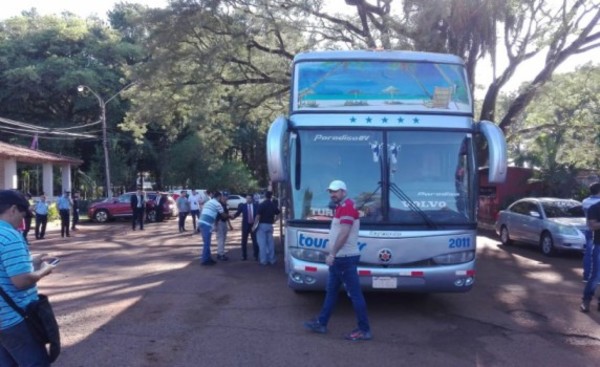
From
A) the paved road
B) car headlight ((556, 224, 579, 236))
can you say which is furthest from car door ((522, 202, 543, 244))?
the paved road

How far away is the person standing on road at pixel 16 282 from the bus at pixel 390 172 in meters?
4.04

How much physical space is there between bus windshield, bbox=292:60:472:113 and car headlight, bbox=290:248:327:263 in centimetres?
193

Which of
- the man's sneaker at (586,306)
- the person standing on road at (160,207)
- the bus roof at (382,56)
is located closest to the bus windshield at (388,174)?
the bus roof at (382,56)

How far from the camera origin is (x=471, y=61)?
19.9 meters

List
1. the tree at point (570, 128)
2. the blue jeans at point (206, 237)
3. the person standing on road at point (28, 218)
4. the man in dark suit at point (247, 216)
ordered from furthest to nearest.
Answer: the tree at point (570, 128) → the man in dark suit at point (247, 216) → the blue jeans at point (206, 237) → the person standing on road at point (28, 218)

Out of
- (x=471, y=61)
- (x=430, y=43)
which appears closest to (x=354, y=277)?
(x=430, y=43)

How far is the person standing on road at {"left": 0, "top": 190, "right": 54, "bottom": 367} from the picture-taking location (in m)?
3.96

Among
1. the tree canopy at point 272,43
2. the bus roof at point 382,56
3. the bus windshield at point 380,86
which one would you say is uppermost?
the tree canopy at point 272,43

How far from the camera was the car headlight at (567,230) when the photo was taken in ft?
49.9

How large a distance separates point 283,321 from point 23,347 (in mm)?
4644

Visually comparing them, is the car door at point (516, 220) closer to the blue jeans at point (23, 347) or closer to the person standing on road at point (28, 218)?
the person standing on road at point (28, 218)

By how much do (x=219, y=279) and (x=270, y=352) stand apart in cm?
532

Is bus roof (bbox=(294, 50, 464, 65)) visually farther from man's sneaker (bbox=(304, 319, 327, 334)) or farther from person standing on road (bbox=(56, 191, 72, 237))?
person standing on road (bbox=(56, 191, 72, 237))

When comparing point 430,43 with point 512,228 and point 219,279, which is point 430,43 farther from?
point 219,279
